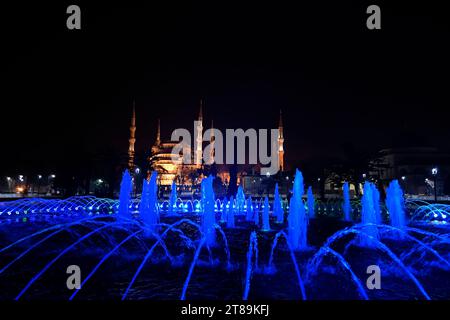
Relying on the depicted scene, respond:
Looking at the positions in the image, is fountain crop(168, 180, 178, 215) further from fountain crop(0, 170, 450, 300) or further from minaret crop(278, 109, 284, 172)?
minaret crop(278, 109, 284, 172)

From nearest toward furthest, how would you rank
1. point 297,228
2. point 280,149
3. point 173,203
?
point 297,228 < point 173,203 < point 280,149

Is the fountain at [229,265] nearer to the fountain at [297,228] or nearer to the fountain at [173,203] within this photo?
the fountain at [297,228]

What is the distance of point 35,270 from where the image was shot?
7363 millimetres

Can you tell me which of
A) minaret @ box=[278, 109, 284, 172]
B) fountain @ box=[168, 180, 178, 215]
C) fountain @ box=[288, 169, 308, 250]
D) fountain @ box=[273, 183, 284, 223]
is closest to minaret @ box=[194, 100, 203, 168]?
minaret @ box=[278, 109, 284, 172]

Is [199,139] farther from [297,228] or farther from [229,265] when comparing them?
[229,265]

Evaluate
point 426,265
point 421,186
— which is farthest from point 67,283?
point 421,186

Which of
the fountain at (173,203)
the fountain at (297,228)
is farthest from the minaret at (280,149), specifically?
the fountain at (297,228)

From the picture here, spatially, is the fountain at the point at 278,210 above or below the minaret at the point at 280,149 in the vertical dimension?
below

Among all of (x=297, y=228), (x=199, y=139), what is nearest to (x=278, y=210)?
Result: (x=297, y=228)

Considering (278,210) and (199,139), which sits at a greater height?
(199,139)

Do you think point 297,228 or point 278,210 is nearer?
point 297,228

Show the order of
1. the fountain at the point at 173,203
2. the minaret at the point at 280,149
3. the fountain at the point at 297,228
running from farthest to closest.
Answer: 1. the minaret at the point at 280,149
2. the fountain at the point at 173,203
3. the fountain at the point at 297,228
